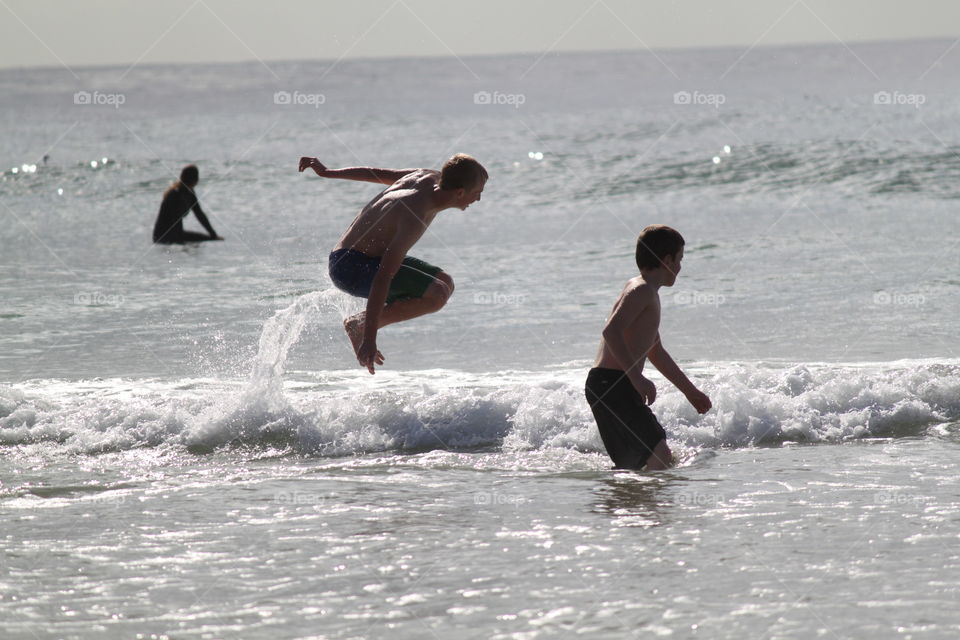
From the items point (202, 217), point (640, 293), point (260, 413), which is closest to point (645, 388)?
point (640, 293)

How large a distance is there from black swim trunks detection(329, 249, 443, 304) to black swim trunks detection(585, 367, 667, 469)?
1.22m

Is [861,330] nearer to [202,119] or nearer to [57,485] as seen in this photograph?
[57,485]

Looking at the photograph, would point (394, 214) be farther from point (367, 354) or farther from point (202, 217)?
point (202, 217)

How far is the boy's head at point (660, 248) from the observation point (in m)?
5.41

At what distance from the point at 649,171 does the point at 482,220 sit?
5703mm

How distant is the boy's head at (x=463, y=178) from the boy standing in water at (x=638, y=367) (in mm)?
960

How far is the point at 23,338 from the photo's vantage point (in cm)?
991

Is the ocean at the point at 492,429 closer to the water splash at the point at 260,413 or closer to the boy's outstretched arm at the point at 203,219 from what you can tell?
the water splash at the point at 260,413

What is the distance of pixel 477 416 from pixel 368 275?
1.37 m

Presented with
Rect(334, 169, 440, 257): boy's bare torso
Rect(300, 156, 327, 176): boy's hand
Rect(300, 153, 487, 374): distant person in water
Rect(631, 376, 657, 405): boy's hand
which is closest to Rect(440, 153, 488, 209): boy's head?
Rect(300, 153, 487, 374): distant person in water

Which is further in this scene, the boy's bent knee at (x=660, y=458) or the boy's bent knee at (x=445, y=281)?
the boy's bent knee at (x=445, y=281)

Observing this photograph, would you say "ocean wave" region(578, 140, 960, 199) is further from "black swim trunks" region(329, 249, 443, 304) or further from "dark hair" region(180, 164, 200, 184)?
"black swim trunks" region(329, 249, 443, 304)

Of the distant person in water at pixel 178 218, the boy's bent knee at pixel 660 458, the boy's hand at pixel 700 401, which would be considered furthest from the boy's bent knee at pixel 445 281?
the distant person in water at pixel 178 218

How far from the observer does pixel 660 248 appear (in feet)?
17.8
